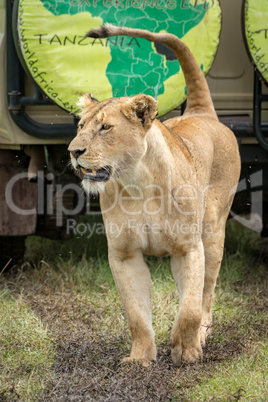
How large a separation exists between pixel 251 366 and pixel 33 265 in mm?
2492

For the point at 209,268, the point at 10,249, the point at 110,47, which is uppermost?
the point at 110,47

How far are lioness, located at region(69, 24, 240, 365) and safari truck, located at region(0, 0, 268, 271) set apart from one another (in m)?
0.61

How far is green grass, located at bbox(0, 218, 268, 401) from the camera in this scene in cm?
313

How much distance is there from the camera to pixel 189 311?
3.36m

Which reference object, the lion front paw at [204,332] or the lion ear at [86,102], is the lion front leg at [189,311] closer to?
the lion front paw at [204,332]

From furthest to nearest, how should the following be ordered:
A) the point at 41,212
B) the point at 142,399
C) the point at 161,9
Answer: the point at 41,212 → the point at 161,9 → the point at 142,399

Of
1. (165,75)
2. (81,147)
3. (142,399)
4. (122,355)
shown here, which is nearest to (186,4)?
(165,75)

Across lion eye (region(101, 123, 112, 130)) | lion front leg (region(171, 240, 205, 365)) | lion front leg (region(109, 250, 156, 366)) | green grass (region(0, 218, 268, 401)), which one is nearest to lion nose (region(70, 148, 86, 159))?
lion eye (region(101, 123, 112, 130))

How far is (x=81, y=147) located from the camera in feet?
10.1

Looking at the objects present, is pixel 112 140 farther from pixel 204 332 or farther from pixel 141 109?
pixel 204 332

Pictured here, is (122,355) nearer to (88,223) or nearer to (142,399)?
(142,399)

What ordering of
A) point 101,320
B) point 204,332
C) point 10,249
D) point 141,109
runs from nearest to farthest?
point 141,109, point 204,332, point 101,320, point 10,249

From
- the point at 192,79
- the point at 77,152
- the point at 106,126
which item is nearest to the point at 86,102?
the point at 106,126

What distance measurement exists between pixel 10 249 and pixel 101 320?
136 centimetres
